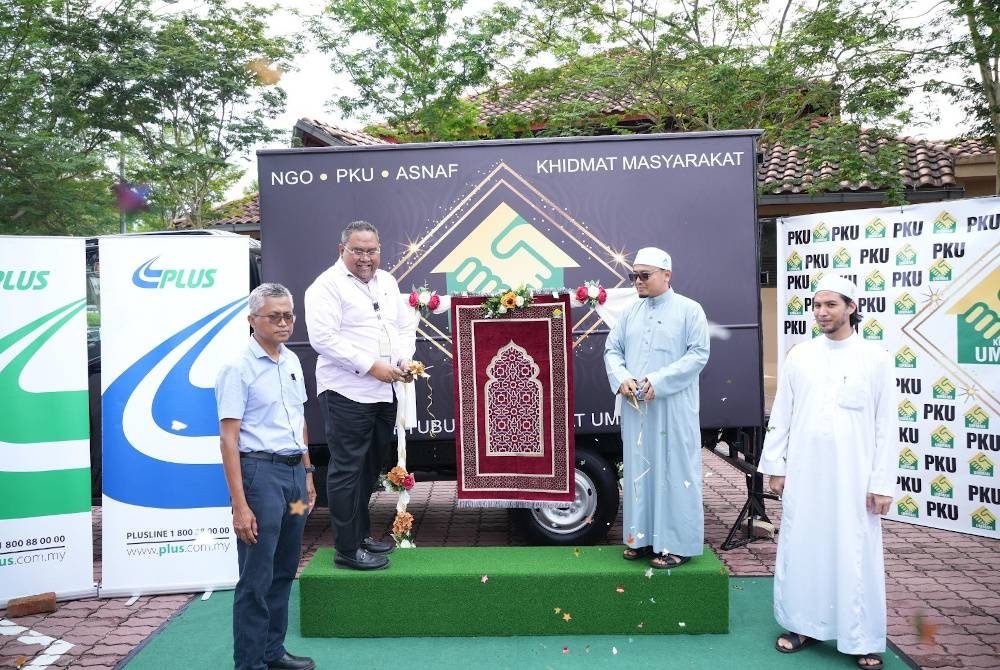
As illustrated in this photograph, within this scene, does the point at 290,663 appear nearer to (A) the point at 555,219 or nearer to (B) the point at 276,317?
(B) the point at 276,317

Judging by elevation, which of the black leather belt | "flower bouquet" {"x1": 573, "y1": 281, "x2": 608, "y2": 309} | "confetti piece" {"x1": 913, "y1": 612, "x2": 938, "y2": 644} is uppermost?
"flower bouquet" {"x1": 573, "y1": 281, "x2": 608, "y2": 309}

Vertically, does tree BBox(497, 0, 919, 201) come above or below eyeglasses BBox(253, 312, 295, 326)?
above

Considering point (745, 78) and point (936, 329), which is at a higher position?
point (745, 78)

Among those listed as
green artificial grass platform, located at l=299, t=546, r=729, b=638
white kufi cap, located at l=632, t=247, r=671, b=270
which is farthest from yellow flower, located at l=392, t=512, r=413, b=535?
white kufi cap, located at l=632, t=247, r=671, b=270

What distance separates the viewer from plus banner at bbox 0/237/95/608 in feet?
14.7

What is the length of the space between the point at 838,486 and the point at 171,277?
12.4 ft

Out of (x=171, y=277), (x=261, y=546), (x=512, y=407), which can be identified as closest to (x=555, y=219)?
(x=512, y=407)

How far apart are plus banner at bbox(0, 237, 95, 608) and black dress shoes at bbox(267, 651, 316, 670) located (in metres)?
1.83

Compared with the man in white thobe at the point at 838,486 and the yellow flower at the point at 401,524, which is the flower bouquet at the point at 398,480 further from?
the man in white thobe at the point at 838,486

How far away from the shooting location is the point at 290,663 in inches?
137

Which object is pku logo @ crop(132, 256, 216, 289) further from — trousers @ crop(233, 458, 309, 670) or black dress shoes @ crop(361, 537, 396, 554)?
trousers @ crop(233, 458, 309, 670)

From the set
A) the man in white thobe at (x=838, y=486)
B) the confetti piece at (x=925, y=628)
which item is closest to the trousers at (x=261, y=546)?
the man in white thobe at (x=838, y=486)

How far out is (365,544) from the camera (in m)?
4.24

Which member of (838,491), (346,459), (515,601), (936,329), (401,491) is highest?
(936,329)
